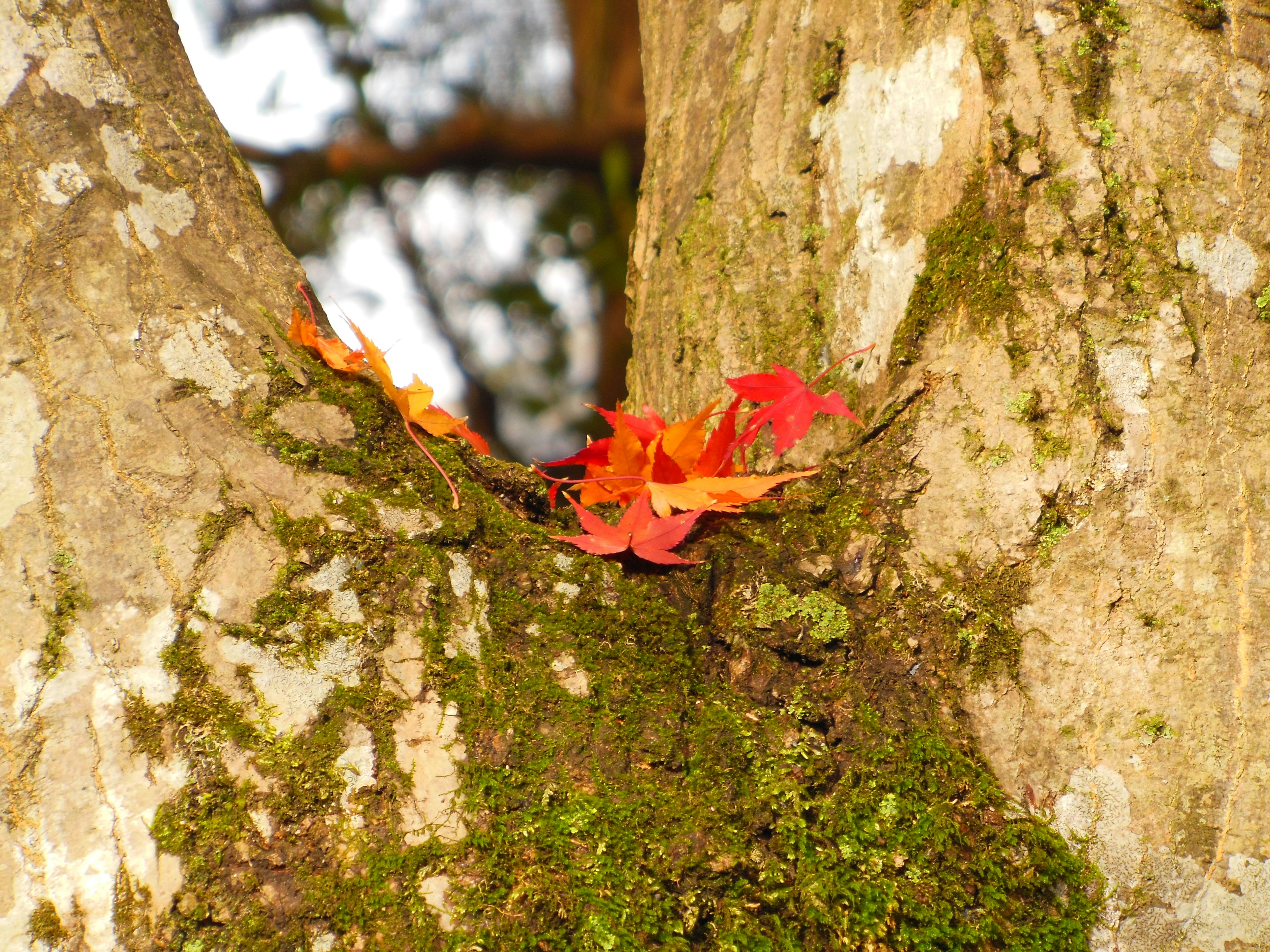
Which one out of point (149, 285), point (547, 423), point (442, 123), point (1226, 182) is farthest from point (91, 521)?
point (547, 423)

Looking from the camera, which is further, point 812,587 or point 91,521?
point 812,587

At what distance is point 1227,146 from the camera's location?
47.7 inches

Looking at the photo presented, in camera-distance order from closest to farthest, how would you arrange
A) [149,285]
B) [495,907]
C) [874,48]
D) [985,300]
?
[495,907]
[149,285]
[985,300]
[874,48]

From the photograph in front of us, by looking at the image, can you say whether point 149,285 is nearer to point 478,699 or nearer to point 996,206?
point 478,699

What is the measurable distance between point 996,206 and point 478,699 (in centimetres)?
105

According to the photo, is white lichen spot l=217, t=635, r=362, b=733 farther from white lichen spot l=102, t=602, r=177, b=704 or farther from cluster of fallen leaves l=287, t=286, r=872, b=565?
cluster of fallen leaves l=287, t=286, r=872, b=565

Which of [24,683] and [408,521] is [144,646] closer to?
[24,683]

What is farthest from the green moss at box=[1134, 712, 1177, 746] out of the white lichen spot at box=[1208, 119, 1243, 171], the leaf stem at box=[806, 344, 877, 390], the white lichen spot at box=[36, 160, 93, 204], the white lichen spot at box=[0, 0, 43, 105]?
the white lichen spot at box=[0, 0, 43, 105]

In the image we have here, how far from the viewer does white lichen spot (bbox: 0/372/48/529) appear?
0.99m

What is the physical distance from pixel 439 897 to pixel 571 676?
29cm

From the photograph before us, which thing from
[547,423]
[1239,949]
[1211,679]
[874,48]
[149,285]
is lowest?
[547,423]

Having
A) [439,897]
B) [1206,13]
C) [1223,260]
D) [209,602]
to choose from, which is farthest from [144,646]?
[1206,13]

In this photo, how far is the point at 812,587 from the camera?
1.17 metres

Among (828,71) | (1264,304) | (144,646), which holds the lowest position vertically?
(144,646)
